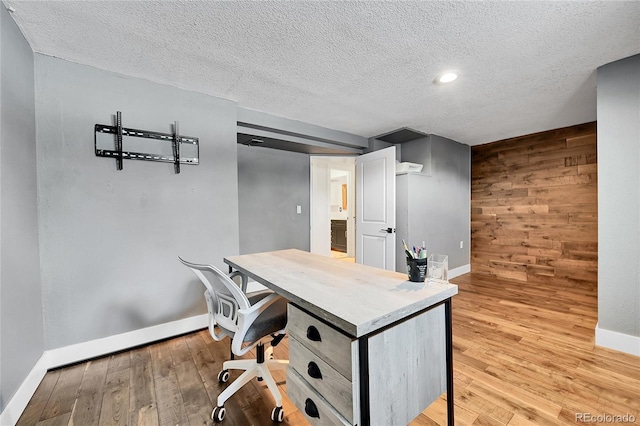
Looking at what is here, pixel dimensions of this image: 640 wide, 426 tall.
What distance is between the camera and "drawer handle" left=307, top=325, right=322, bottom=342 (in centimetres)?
100

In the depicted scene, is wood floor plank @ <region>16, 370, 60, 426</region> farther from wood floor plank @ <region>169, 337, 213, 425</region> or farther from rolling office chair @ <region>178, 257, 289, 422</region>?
rolling office chair @ <region>178, 257, 289, 422</region>

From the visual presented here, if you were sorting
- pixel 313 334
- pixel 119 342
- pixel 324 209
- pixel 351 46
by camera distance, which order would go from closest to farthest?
pixel 313 334
pixel 351 46
pixel 119 342
pixel 324 209

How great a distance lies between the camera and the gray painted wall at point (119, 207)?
1.84 m

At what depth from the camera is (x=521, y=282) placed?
3.86 metres

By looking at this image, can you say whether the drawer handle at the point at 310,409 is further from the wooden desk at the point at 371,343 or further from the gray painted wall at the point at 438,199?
the gray painted wall at the point at 438,199

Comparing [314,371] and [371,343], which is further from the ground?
[371,343]

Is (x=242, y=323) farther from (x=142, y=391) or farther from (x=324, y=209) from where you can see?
(x=324, y=209)

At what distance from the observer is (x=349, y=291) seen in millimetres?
1140

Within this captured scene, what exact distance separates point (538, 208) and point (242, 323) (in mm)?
4438

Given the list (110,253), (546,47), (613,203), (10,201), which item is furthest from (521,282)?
(10,201)

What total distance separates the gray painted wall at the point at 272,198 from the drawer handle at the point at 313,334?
115 inches

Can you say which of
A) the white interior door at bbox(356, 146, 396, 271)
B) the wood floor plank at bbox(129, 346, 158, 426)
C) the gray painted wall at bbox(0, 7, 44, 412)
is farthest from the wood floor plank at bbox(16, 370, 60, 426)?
the white interior door at bbox(356, 146, 396, 271)

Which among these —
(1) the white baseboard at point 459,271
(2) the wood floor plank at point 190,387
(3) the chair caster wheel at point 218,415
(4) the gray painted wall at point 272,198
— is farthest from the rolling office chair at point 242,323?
(1) the white baseboard at point 459,271

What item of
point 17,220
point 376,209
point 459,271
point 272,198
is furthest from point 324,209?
point 17,220
